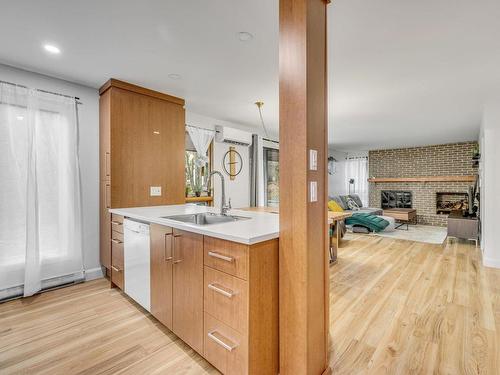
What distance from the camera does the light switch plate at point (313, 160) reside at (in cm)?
135

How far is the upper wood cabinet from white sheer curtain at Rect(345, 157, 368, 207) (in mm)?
6968

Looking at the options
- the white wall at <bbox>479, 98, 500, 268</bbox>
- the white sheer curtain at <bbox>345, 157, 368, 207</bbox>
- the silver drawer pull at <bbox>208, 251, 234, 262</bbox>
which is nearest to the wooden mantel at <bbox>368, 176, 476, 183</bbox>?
the white sheer curtain at <bbox>345, 157, 368, 207</bbox>

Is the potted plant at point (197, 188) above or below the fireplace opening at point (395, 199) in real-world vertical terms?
above

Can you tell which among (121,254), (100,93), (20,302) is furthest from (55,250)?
(100,93)

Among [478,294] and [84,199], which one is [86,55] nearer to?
[84,199]

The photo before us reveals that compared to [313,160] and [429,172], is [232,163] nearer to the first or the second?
[313,160]

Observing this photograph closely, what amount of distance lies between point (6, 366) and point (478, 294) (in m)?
4.10

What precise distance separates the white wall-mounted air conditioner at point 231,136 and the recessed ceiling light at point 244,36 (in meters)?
2.46

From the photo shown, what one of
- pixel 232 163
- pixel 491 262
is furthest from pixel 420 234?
pixel 232 163

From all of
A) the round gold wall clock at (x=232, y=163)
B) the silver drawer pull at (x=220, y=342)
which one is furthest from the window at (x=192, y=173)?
the silver drawer pull at (x=220, y=342)

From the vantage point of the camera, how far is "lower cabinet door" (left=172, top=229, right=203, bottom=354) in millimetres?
1604

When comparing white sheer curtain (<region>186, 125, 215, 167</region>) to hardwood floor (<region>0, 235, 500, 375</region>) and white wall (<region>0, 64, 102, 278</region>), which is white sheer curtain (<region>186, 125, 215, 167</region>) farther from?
hardwood floor (<region>0, 235, 500, 375</region>)

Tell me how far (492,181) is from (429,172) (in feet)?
14.1

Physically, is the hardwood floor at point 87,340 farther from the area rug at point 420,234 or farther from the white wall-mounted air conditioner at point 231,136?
the area rug at point 420,234
